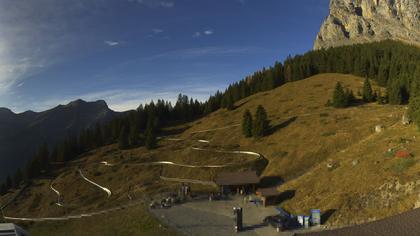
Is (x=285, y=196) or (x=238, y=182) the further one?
(x=238, y=182)

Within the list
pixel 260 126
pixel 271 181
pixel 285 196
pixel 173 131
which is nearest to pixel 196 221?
pixel 285 196

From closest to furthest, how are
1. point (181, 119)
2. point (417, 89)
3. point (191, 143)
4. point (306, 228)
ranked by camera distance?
point (306, 228) → point (417, 89) → point (191, 143) → point (181, 119)

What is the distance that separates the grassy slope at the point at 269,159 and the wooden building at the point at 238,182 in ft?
19.3

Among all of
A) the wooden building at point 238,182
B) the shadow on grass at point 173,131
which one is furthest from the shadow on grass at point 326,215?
the shadow on grass at point 173,131

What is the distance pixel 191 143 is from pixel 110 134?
54455mm

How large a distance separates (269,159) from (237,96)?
9364cm

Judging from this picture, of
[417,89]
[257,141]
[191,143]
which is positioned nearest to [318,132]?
[257,141]

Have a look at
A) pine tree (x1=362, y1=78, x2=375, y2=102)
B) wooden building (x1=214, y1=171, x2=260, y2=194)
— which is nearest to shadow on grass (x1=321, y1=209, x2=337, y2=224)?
wooden building (x1=214, y1=171, x2=260, y2=194)

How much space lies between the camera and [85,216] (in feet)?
217

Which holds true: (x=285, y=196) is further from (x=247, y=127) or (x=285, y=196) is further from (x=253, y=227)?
(x=247, y=127)

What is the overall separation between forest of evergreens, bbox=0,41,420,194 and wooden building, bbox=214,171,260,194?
178 ft

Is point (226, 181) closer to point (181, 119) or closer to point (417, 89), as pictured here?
point (417, 89)

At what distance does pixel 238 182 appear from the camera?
65.1m

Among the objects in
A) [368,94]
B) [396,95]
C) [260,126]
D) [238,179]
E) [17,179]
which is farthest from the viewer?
[17,179]
